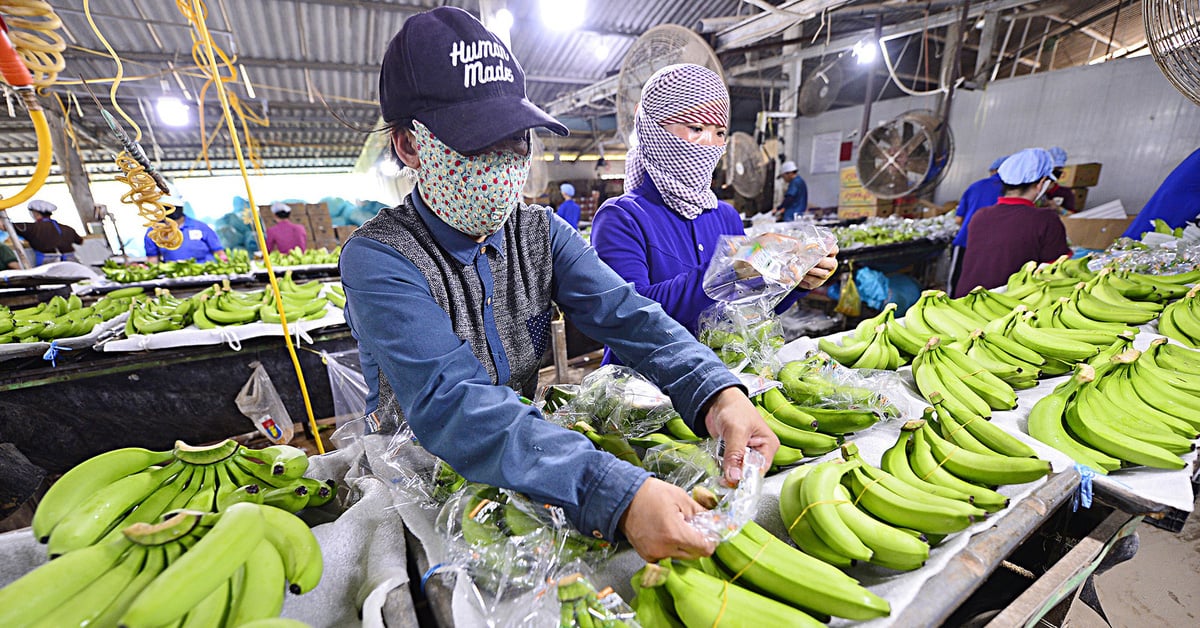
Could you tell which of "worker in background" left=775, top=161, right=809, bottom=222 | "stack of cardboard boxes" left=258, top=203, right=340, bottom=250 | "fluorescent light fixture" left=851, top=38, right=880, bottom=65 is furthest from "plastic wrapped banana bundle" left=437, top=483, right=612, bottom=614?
"stack of cardboard boxes" left=258, top=203, right=340, bottom=250

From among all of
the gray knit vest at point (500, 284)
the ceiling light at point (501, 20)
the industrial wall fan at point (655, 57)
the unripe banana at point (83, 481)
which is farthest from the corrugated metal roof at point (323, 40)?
the unripe banana at point (83, 481)

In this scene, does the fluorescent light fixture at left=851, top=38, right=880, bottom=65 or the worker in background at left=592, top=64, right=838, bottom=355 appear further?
the fluorescent light fixture at left=851, top=38, right=880, bottom=65

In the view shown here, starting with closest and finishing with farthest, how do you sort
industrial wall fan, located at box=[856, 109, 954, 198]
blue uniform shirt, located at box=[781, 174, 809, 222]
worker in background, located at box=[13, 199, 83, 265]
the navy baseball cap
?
the navy baseball cap < industrial wall fan, located at box=[856, 109, 954, 198] < worker in background, located at box=[13, 199, 83, 265] < blue uniform shirt, located at box=[781, 174, 809, 222]

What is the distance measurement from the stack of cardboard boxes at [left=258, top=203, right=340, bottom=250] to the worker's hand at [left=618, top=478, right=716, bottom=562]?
46.0 ft

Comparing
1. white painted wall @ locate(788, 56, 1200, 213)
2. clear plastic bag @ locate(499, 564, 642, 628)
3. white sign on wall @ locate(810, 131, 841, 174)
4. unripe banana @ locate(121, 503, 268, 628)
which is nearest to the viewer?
unripe banana @ locate(121, 503, 268, 628)

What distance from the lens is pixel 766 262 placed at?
5.72 ft

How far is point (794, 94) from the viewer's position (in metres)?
9.47

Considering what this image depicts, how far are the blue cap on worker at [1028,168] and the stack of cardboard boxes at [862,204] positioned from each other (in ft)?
18.7

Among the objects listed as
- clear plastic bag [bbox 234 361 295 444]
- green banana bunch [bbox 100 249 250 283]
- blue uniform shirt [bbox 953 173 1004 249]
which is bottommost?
clear plastic bag [bbox 234 361 295 444]

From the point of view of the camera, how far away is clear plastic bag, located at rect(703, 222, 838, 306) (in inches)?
68.8

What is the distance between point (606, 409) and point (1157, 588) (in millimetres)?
3561

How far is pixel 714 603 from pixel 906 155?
7.56m

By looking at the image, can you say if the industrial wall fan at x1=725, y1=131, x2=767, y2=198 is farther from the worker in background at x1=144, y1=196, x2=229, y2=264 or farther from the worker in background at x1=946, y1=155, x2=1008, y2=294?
the worker in background at x1=144, y1=196, x2=229, y2=264

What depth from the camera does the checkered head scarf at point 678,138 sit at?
2.21 meters
